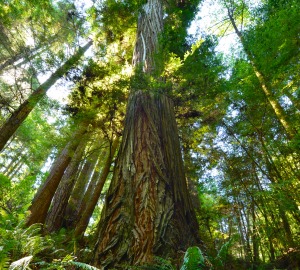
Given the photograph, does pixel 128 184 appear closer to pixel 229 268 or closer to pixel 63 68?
pixel 229 268

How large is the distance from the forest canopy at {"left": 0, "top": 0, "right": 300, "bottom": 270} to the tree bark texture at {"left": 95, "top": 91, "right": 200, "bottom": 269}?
0.01m

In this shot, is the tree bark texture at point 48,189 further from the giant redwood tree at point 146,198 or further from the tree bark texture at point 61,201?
the giant redwood tree at point 146,198

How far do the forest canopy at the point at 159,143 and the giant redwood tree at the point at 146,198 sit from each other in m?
0.01

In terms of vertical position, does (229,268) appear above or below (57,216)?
below

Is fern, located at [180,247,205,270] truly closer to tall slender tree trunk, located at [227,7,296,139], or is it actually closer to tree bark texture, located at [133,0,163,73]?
tree bark texture, located at [133,0,163,73]

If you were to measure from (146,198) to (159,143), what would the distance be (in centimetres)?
88

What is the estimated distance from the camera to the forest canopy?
241cm

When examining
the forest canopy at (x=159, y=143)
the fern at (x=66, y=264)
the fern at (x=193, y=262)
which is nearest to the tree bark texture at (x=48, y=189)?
the forest canopy at (x=159, y=143)

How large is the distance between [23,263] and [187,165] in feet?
16.2

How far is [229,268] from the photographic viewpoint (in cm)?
254

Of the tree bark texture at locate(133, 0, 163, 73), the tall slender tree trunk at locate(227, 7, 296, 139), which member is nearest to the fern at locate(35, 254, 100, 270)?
the tree bark texture at locate(133, 0, 163, 73)

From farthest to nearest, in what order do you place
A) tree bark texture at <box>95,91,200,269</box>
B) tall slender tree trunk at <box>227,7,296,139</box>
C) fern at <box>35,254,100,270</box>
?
1. tall slender tree trunk at <box>227,7,296,139</box>
2. tree bark texture at <box>95,91,200,269</box>
3. fern at <box>35,254,100,270</box>

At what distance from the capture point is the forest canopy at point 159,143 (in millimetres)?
2412

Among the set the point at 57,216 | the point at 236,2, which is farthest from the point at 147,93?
the point at 236,2
